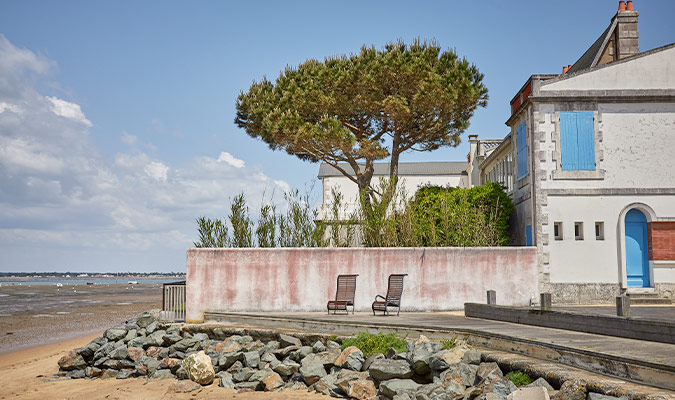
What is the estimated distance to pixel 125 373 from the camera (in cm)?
1180

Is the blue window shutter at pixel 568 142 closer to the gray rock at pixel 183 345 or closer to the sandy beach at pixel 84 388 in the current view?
the gray rock at pixel 183 345

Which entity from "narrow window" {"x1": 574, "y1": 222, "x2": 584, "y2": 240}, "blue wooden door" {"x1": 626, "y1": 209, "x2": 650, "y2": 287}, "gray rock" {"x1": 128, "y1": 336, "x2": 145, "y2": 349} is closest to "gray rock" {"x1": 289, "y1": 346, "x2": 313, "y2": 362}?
"gray rock" {"x1": 128, "y1": 336, "x2": 145, "y2": 349}

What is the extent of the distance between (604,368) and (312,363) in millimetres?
4685

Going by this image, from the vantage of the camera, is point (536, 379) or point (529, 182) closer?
point (536, 379)

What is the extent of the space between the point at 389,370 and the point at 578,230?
11.2 meters

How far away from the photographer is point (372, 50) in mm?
21344

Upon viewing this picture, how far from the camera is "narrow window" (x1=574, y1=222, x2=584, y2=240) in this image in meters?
17.1

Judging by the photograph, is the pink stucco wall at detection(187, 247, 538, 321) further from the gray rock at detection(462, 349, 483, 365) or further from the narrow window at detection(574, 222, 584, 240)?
the gray rock at detection(462, 349, 483, 365)

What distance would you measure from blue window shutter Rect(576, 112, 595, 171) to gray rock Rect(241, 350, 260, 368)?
1131 cm

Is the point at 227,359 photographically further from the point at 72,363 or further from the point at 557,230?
the point at 557,230

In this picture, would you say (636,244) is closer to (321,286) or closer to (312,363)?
(321,286)

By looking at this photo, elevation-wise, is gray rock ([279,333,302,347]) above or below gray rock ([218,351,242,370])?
above

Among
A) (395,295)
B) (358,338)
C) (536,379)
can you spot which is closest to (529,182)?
(395,295)

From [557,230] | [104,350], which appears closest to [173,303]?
[104,350]
